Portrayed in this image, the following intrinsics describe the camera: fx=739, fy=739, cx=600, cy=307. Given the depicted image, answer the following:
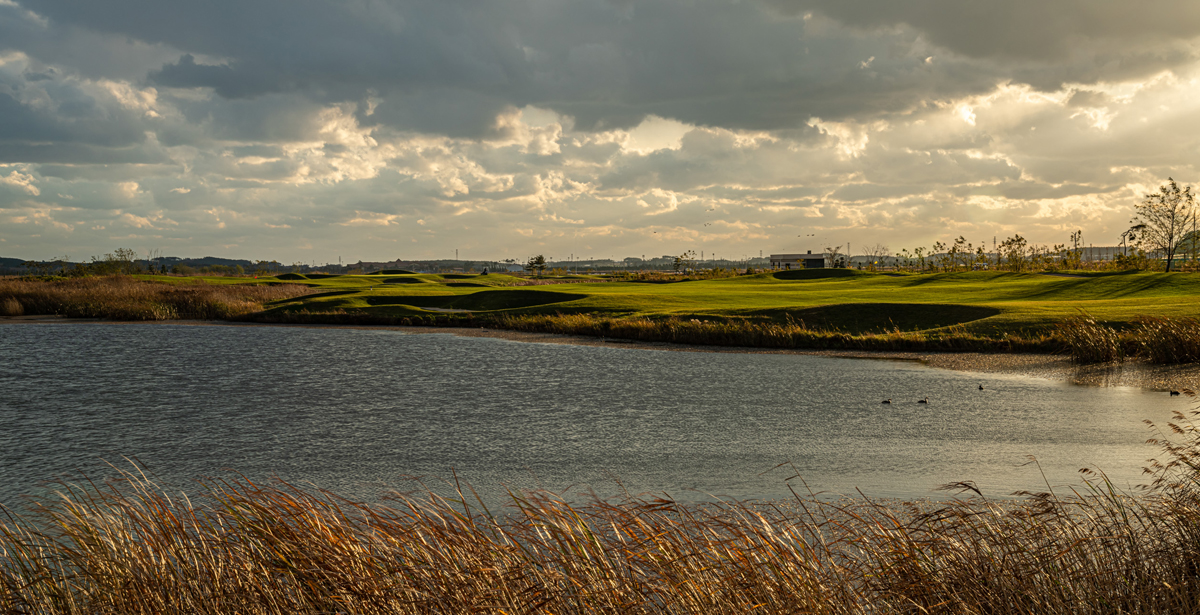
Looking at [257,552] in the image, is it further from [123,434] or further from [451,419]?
[123,434]

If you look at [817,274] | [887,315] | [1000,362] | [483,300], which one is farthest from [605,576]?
[817,274]

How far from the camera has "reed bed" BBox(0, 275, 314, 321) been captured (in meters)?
42.2

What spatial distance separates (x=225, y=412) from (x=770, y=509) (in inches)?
464

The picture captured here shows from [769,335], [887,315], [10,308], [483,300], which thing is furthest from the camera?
[483,300]

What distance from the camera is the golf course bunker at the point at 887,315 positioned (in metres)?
30.0

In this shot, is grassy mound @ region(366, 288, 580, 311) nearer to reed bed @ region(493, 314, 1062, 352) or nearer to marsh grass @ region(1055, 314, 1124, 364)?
reed bed @ region(493, 314, 1062, 352)

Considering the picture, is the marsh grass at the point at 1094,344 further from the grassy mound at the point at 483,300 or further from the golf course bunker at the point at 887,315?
the grassy mound at the point at 483,300

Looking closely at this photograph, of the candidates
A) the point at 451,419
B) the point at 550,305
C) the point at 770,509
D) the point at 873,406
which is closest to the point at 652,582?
the point at 770,509

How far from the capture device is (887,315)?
3159 cm

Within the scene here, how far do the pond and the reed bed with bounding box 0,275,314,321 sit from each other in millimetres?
19135

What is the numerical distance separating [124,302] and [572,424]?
40550 millimetres

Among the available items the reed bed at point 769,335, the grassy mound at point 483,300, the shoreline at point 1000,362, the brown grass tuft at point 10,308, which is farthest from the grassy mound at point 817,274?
the brown grass tuft at point 10,308

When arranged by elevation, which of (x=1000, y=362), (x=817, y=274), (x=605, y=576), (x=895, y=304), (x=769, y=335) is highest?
(x=817, y=274)

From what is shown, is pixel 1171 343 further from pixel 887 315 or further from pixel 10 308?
pixel 10 308
